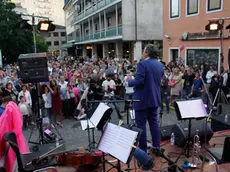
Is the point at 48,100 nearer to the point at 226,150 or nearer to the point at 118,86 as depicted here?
the point at 118,86

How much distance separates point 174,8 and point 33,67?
42.7 ft

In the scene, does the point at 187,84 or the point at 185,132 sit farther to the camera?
the point at 187,84

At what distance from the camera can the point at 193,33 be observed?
14.4m

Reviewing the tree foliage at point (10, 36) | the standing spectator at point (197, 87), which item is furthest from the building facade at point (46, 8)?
the standing spectator at point (197, 87)

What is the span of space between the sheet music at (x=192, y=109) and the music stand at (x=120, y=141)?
55.4 inches

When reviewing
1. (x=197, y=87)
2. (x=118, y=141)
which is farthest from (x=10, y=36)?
(x=118, y=141)

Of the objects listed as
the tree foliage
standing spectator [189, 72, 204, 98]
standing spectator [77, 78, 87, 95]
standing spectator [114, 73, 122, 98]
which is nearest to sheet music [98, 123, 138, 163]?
standing spectator [77, 78, 87, 95]

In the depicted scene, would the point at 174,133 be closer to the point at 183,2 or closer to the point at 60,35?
the point at 183,2

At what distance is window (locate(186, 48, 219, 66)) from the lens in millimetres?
13175

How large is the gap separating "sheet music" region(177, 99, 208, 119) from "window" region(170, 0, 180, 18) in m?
13.0

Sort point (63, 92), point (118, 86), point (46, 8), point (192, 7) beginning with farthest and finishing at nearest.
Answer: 1. point (46, 8)
2. point (192, 7)
3. point (118, 86)
4. point (63, 92)

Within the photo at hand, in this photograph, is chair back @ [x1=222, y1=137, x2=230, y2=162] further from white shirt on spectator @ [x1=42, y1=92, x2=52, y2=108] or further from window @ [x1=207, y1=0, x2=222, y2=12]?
window @ [x1=207, y1=0, x2=222, y2=12]

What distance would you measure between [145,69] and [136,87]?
0.36 meters

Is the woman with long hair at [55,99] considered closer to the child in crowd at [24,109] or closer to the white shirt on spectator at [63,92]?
the white shirt on spectator at [63,92]
